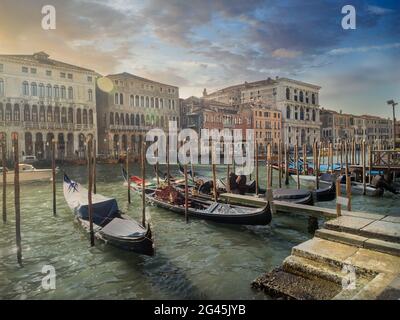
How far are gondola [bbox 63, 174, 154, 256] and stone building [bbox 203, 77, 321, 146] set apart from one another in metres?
36.0

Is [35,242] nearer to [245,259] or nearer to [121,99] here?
[245,259]

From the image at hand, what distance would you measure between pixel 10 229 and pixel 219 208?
17.0 feet

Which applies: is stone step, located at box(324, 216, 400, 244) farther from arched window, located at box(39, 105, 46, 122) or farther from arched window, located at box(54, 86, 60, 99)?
arched window, located at box(54, 86, 60, 99)

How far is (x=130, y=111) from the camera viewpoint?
34.0 metres

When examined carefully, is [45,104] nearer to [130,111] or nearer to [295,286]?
[130,111]

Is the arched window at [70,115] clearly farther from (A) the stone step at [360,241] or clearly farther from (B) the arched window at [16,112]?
(A) the stone step at [360,241]

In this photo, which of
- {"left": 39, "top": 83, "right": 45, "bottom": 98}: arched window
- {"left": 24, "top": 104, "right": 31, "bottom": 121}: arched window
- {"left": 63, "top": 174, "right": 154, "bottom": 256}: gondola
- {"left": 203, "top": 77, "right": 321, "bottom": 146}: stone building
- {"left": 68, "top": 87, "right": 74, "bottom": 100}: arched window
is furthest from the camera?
{"left": 203, "top": 77, "right": 321, "bottom": 146}: stone building

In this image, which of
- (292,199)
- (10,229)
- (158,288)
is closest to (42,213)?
(10,229)

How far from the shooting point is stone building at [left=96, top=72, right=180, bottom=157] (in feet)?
107

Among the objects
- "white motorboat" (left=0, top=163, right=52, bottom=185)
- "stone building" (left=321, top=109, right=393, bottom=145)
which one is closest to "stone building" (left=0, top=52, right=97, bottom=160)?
"white motorboat" (left=0, top=163, right=52, bottom=185)

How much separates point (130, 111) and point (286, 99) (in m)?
22.0

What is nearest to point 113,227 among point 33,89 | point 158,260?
point 158,260

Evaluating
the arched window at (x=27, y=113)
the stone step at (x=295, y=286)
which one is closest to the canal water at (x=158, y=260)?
the stone step at (x=295, y=286)

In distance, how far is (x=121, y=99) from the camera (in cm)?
3312
